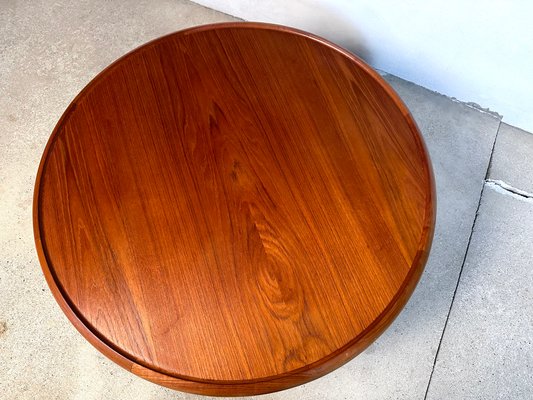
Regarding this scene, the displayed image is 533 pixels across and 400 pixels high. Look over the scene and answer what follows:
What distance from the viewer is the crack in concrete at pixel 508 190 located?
135 cm

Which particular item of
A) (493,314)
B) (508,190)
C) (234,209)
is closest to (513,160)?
(508,190)

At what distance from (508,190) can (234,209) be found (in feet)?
2.60

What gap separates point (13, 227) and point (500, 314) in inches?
46.6

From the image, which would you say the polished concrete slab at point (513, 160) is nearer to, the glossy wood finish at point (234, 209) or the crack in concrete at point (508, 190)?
the crack in concrete at point (508, 190)

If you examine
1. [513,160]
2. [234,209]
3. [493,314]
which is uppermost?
[513,160]

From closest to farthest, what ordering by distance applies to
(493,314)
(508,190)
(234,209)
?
(234,209) < (493,314) < (508,190)

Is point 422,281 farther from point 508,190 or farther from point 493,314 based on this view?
point 508,190

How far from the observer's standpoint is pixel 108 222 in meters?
0.91

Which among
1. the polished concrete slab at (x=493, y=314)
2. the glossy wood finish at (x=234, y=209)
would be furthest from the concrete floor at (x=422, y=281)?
the glossy wood finish at (x=234, y=209)

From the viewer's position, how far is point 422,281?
128cm

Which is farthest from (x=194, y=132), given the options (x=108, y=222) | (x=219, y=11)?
(x=219, y=11)

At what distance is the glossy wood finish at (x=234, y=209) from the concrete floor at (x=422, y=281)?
1.40 ft

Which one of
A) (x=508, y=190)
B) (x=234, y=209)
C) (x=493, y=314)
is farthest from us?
(x=508, y=190)

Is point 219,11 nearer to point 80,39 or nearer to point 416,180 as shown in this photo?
point 80,39
